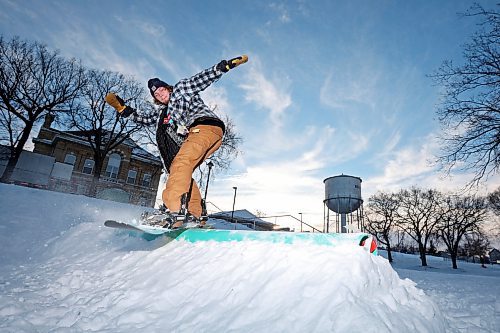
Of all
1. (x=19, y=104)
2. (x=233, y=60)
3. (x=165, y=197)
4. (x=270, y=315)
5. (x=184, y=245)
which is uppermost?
(x=19, y=104)

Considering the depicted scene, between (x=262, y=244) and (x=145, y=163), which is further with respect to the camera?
(x=145, y=163)

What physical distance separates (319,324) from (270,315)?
0.88 feet

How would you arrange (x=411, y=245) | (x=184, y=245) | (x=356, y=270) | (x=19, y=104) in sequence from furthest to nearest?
(x=411, y=245) → (x=19, y=104) → (x=184, y=245) → (x=356, y=270)

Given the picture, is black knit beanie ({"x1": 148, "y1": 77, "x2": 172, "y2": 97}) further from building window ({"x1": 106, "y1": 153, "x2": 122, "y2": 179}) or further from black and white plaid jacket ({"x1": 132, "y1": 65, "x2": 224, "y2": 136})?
building window ({"x1": 106, "y1": 153, "x2": 122, "y2": 179})

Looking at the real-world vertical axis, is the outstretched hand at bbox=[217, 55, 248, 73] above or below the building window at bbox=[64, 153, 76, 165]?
below

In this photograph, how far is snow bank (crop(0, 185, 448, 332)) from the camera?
120cm

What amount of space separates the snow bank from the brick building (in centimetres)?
2587

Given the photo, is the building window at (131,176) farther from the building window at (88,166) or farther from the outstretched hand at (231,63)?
the outstretched hand at (231,63)

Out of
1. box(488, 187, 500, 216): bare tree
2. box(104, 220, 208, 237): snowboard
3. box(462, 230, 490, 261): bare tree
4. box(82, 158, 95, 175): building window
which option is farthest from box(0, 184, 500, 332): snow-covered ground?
box(462, 230, 490, 261): bare tree

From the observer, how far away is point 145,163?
30.0m

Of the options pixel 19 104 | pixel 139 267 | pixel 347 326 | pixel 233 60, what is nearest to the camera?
pixel 347 326

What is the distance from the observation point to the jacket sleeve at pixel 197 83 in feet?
10.2

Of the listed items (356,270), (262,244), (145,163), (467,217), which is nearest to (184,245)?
(262,244)

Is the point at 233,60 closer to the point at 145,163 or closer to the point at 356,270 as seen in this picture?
the point at 356,270
